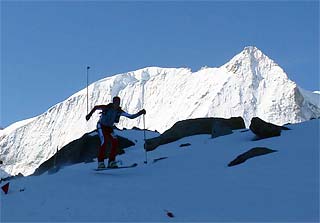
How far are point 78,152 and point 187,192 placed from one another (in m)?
17.5

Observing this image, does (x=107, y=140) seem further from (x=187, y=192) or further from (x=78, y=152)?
(x=78, y=152)

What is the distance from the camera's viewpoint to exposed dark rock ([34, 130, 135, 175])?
2778 cm

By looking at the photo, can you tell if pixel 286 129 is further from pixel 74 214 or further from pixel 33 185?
pixel 74 214

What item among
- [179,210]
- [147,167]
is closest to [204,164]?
[147,167]

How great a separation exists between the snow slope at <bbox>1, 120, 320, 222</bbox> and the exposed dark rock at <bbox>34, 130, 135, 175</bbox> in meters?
11.3

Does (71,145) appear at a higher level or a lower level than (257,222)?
higher

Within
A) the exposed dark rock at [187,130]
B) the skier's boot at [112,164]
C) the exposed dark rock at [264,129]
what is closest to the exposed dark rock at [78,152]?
the exposed dark rock at [187,130]

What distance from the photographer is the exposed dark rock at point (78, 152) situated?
91.1ft

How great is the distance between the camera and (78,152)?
28859 millimetres

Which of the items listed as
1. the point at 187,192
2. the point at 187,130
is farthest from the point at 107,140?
the point at 187,130

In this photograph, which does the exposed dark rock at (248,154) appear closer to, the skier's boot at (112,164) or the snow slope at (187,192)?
the snow slope at (187,192)

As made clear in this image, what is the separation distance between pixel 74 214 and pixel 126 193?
1.88 metres

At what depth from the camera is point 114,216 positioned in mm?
10242

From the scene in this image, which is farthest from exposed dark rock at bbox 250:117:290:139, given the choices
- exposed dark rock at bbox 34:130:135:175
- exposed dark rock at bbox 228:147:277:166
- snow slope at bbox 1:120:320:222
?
exposed dark rock at bbox 34:130:135:175
